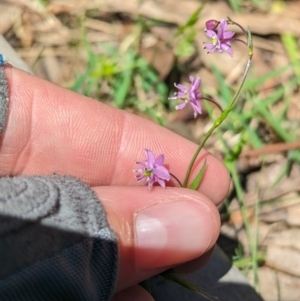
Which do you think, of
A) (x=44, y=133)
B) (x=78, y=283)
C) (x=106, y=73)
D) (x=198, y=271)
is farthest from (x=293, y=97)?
(x=78, y=283)

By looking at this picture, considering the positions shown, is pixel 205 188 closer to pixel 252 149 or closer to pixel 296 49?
pixel 252 149

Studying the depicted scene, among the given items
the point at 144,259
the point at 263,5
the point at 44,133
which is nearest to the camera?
the point at 144,259

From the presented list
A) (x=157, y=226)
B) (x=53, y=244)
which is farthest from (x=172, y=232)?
(x=53, y=244)

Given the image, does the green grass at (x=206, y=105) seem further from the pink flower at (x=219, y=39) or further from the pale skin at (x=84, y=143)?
the pink flower at (x=219, y=39)

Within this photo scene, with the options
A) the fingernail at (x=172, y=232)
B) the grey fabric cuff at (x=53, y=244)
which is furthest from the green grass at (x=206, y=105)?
the grey fabric cuff at (x=53, y=244)

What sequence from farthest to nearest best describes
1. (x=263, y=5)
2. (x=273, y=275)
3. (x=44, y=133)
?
(x=263, y=5), (x=273, y=275), (x=44, y=133)

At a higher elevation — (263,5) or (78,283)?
(263,5)
